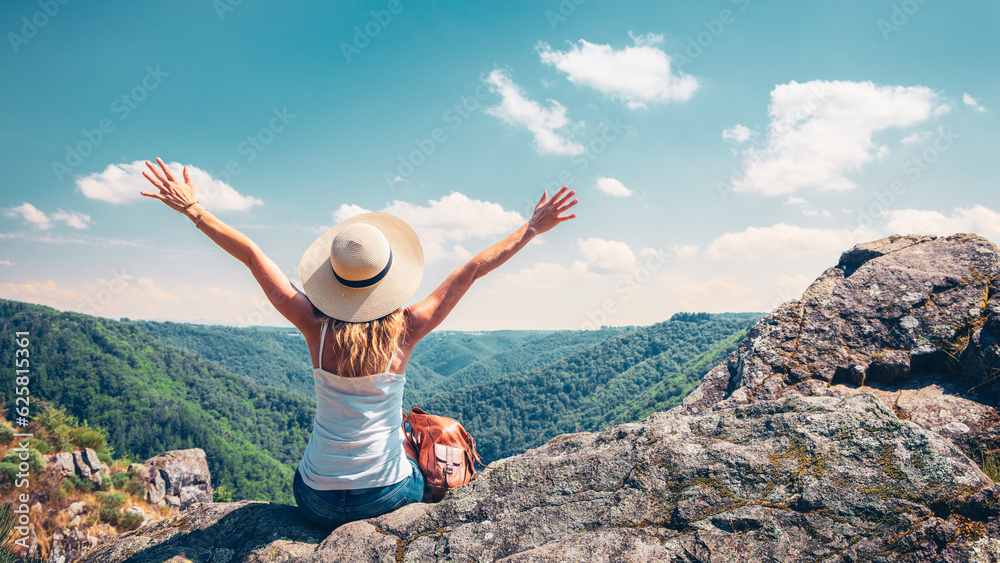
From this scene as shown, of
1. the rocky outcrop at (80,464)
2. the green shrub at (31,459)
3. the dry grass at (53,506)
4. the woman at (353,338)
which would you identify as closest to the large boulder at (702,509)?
the woman at (353,338)

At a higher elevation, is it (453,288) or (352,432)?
(453,288)

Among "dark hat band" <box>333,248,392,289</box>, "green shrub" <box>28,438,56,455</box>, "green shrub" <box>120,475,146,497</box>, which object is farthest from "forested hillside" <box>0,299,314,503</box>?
"dark hat band" <box>333,248,392,289</box>

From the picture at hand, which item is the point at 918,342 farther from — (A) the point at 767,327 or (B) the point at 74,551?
(B) the point at 74,551

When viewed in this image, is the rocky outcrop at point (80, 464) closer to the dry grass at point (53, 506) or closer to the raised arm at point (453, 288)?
the dry grass at point (53, 506)

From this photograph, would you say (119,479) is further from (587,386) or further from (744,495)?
(587,386)

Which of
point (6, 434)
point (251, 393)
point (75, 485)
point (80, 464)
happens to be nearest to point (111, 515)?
point (75, 485)

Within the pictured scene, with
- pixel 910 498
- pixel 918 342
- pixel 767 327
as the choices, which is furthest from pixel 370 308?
pixel 918 342

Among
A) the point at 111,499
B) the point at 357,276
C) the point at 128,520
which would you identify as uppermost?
the point at 357,276

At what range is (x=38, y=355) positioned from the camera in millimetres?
82125

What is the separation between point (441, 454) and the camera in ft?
12.5

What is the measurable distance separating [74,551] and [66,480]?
6262mm

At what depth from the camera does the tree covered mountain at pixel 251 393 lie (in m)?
81.1

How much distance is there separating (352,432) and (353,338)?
699 mm

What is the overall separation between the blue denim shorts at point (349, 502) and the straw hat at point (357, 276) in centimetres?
127
